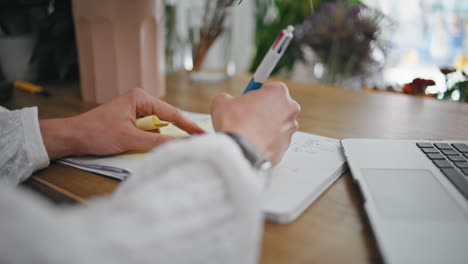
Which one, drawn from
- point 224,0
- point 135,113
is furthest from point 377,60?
point 135,113

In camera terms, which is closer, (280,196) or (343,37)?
(280,196)

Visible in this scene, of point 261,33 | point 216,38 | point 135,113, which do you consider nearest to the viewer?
point 135,113

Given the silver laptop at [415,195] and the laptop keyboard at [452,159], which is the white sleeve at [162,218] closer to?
the silver laptop at [415,195]

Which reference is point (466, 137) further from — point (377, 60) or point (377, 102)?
point (377, 60)

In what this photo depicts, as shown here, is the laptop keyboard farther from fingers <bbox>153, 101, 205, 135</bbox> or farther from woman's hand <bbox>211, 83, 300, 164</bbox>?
fingers <bbox>153, 101, 205, 135</bbox>

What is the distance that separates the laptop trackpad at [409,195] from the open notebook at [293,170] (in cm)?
5

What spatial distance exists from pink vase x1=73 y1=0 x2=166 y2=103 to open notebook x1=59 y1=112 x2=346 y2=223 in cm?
25

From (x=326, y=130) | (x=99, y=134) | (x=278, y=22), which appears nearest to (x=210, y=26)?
(x=326, y=130)

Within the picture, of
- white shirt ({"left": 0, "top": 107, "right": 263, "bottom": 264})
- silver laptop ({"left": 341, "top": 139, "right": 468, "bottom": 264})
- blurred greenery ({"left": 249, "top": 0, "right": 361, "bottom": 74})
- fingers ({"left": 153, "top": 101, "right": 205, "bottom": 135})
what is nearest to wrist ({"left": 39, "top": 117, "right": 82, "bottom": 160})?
fingers ({"left": 153, "top": 101, "right": 205, "bottom": 135})

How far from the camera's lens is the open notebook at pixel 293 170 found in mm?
320

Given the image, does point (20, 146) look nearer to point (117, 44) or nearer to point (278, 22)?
point (117, 44)

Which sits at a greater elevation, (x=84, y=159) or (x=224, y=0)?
(x=224, y=0)

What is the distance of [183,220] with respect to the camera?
206 mm

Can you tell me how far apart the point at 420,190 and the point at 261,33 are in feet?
5.43
